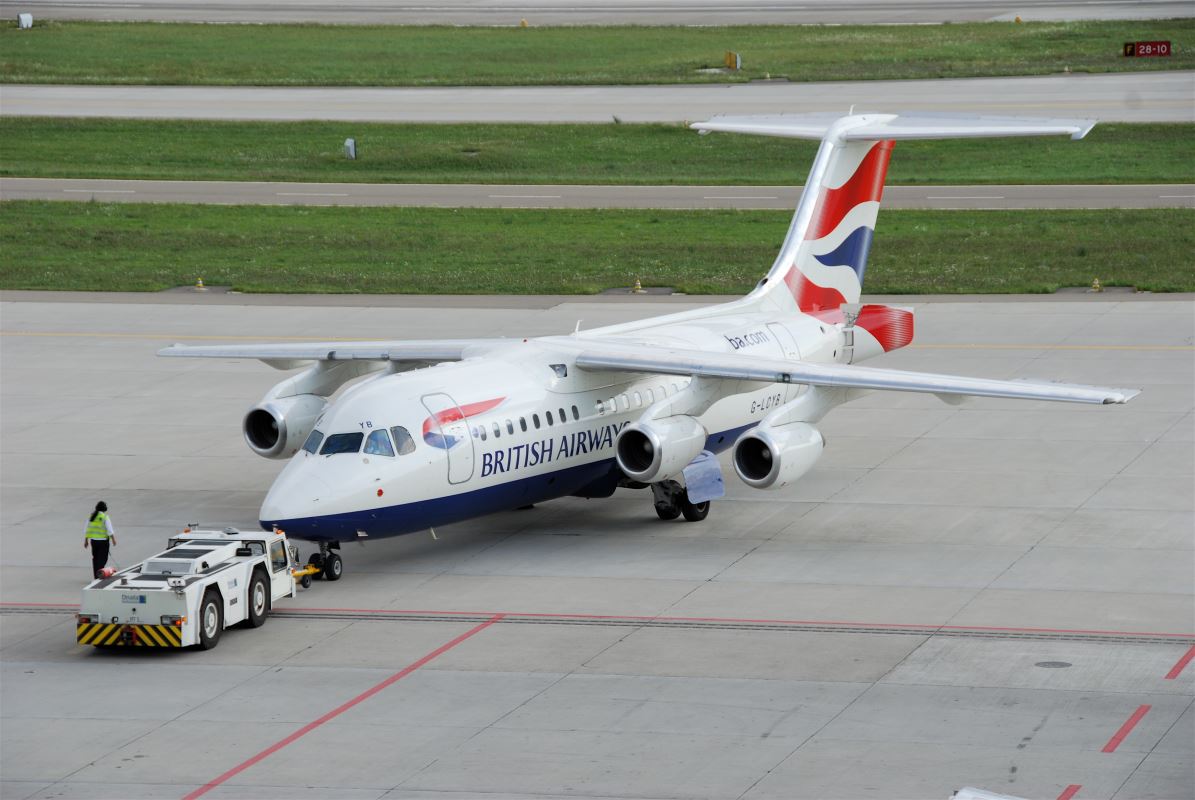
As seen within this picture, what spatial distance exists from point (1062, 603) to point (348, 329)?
2518cm

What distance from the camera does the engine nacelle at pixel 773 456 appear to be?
89.7 feet

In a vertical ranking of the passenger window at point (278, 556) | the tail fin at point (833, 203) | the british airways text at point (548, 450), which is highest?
the tail fin at point (833, 203)

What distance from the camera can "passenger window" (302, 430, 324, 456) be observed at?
2689cm

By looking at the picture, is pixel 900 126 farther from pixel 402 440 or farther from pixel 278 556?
pixel 278 556

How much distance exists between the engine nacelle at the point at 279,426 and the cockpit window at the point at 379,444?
4168 millimetres

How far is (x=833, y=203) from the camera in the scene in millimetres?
35125

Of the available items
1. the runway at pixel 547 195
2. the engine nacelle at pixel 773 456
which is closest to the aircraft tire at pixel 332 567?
the engine nacelle at pixel 773 456

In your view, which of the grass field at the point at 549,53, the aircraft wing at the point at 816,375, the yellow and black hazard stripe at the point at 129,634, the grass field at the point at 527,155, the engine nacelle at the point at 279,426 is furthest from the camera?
the grass field at the point at 549,53

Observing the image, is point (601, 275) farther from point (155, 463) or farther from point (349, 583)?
point (349, 583)

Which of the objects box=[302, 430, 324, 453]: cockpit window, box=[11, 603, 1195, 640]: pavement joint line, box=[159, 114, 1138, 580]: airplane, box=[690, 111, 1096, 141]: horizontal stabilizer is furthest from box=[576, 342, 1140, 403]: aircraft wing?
box=[690, 111, 1096, 141]: horizontal stabilizer

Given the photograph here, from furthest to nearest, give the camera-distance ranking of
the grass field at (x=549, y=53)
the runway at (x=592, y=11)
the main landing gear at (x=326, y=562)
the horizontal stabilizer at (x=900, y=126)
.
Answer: the runway at (x=592, y=11)
the grass field at (x=549, y=53)
the horizontal stabilizer at (x=900, y=126)
the main landing gear at (x=326, y=562)

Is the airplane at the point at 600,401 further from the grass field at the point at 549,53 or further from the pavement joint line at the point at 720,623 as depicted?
the grass field at the point at 549,53

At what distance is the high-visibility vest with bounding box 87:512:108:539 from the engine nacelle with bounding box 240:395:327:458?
13.9 ft

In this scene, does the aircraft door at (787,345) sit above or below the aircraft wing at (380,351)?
below
